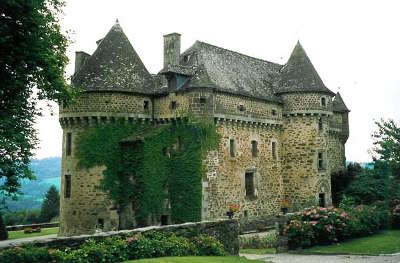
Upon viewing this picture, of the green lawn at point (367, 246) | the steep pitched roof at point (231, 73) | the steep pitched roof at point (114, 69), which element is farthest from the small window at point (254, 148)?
the green lawn at point (367, 246)

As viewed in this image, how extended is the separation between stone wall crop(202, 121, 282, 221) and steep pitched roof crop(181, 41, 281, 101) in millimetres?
2721

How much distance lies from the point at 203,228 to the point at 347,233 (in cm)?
852

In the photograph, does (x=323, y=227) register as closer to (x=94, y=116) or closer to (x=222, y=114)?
(x=222, y=114)

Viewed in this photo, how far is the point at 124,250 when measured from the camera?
14.9 metres

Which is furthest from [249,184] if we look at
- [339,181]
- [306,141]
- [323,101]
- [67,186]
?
[67,186]

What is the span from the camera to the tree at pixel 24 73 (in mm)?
19938

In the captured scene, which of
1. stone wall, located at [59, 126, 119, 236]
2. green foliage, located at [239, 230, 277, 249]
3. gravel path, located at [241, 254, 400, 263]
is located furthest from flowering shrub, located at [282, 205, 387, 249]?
stone wall, located at [59, 126, 119, 236]

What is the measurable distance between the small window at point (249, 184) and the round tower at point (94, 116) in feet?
28.6

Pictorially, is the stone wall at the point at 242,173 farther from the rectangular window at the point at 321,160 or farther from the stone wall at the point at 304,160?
the rectangular window at the point at 321,160

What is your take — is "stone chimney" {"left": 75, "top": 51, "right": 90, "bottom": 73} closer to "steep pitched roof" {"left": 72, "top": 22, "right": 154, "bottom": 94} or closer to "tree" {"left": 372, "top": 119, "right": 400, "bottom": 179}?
"steep pitched roof" {"left": 72, "top": 22, "right": 154, "bottom": 94}

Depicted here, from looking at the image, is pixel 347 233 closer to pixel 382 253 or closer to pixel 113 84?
pixel 382 253

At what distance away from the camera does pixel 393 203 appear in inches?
1065

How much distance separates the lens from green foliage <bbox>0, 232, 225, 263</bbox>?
1279 centimetres

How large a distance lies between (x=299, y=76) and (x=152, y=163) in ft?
51.0
